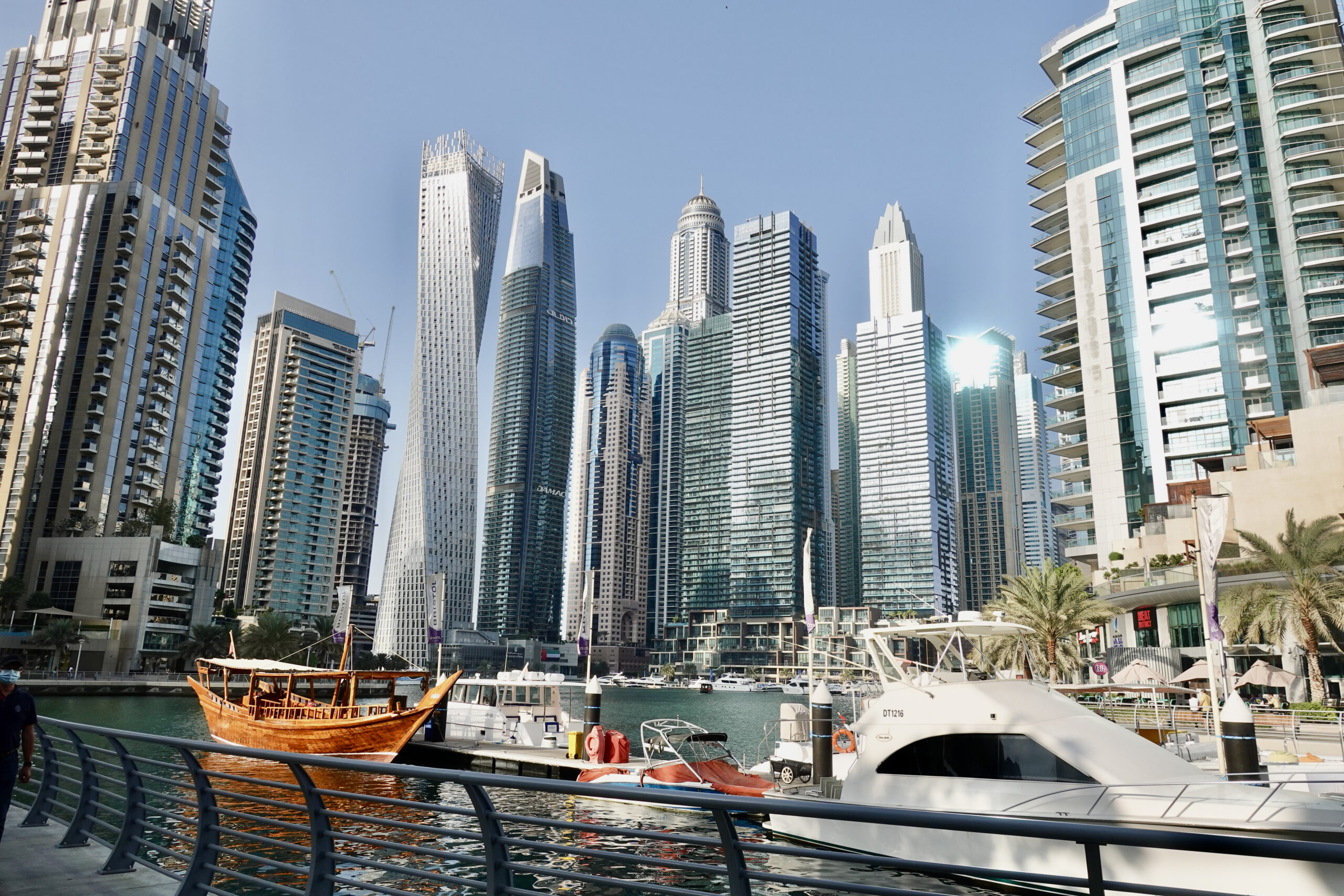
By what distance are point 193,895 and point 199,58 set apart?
150744 mm

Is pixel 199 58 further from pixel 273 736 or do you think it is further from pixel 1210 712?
pixel 1210 712

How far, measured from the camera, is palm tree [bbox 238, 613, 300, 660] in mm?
92562

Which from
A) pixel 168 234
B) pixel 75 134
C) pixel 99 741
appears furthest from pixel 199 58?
pixel 99 741

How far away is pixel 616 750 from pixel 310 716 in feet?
48.4

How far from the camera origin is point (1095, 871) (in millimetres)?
3936

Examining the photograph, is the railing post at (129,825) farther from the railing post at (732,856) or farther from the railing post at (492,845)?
the railing post at (732,856)

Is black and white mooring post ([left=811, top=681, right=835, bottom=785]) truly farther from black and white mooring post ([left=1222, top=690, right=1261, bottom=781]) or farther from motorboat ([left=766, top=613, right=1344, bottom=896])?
black and white mooring post ([left=1222, top=690, right=1261, bottom=781])

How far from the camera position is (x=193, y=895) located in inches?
296

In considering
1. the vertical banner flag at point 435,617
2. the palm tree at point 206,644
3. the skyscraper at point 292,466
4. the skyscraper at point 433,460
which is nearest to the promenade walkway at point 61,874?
the vertical banner flag at point 435,617

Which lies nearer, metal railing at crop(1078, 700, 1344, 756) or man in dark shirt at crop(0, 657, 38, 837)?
man in dark shirt at crop(0, 657, 38, 837)

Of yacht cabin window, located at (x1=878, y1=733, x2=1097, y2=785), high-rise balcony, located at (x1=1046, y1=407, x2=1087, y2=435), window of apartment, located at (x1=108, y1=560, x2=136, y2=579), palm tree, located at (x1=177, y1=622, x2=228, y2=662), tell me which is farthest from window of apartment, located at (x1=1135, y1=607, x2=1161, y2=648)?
window of apartment, located at (x1=108, y1=560, x2=136, y2=579)

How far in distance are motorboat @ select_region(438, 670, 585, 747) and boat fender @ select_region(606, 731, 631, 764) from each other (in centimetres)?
755

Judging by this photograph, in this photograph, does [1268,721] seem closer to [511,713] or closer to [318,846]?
[511,713]

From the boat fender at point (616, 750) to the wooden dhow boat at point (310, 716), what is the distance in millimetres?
6958
